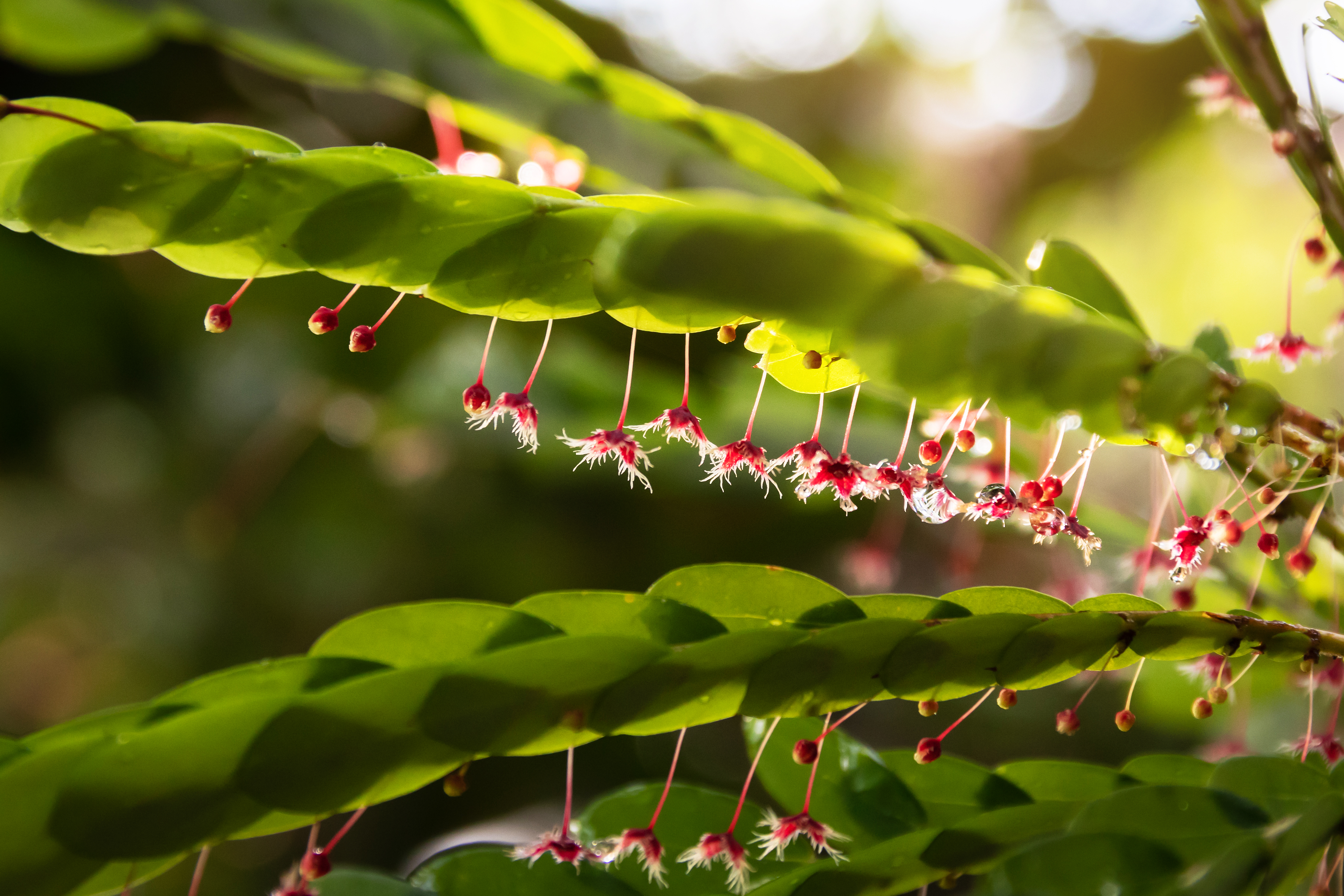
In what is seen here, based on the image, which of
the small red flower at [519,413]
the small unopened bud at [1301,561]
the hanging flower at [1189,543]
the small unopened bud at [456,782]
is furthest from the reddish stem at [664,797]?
the small unopened bud at [1301,561]

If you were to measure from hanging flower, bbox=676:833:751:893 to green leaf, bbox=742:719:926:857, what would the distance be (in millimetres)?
50

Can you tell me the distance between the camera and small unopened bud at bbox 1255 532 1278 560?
1.93 ft

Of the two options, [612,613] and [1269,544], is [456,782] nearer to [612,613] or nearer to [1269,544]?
[612,613]

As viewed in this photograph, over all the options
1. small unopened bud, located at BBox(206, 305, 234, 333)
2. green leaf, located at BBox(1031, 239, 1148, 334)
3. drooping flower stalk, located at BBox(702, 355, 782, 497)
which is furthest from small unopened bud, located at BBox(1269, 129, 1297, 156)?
small unopened bud, located at BBox(206, 305, 234, 333)

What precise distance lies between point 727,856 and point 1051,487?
0.33 m

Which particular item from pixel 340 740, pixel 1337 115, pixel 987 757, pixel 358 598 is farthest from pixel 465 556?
pixel 1337 115

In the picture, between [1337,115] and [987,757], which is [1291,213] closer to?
[987,757]

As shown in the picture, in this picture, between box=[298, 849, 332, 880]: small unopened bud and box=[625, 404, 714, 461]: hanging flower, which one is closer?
box=[298, 849, 332, 880]: small unopened bud

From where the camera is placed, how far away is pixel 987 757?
2.04 meters

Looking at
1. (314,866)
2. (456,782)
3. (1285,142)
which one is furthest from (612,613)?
(1285,142)

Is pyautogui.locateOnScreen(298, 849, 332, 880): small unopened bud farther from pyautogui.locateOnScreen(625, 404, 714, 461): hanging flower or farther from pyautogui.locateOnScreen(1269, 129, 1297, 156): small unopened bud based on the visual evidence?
pyautogui.locateOnScreen(1269, 129, 1297, 156): small unopened bud

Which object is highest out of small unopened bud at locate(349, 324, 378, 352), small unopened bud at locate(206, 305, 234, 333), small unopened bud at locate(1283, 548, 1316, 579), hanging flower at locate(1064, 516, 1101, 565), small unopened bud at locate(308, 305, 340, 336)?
small unopened bud at locate(206, 305, 234, 333)

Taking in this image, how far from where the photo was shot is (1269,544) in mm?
592

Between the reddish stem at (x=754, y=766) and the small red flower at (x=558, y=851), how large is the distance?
97 mm
